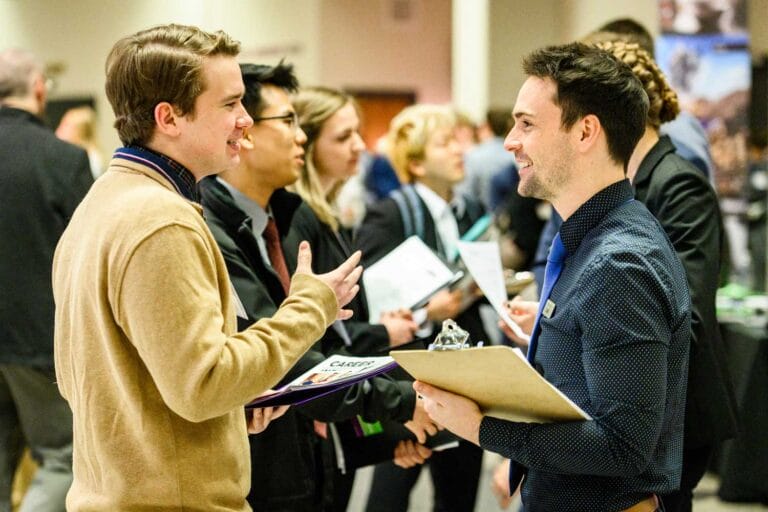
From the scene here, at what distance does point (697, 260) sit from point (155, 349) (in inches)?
57.9

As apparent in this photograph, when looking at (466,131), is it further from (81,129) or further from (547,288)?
(547,288)

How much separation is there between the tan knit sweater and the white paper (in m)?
1.24

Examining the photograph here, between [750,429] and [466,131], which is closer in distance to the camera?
[750,429]

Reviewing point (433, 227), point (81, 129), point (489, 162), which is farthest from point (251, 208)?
point (81, 129)

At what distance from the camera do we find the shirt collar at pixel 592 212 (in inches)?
73.7

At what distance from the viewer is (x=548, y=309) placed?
187cm

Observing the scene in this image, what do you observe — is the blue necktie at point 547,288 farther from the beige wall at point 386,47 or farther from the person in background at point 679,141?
the beige wall at point 386,47


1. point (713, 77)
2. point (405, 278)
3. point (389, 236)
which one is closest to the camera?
point (405, 278)

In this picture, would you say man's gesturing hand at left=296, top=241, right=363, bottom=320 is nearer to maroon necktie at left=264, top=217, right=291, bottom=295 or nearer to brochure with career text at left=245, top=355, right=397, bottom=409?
brochure with career text at left=245, top=355, right=397, bottom=409

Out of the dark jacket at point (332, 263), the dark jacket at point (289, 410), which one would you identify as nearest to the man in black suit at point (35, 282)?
the dark jacket at point (332, 263)

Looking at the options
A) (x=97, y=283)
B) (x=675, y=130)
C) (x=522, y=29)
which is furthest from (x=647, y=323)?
(x=522, y=29)

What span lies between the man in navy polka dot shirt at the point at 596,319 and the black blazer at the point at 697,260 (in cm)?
50

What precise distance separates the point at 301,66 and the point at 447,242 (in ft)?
22.4

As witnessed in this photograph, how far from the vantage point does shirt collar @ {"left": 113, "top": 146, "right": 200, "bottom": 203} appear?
1703mm
